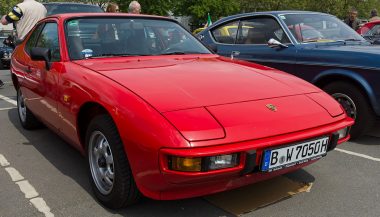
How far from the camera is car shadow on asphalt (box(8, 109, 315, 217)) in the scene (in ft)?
8.91

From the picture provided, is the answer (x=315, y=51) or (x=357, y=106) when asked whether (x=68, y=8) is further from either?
(x=357, y=106)

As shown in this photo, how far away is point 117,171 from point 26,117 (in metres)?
2.70

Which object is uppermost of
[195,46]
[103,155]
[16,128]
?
[195,46]

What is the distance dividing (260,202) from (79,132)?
1.46 meters

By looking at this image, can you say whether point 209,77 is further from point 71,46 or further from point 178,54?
point 71,46

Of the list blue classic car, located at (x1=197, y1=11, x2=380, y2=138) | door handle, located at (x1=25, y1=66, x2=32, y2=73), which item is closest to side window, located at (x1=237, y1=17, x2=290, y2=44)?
blue classic car, located at (x1=197, y1=11, x2=380, y2=138)

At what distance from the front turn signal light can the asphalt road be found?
27.1 inches

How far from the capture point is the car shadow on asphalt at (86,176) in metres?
2.71

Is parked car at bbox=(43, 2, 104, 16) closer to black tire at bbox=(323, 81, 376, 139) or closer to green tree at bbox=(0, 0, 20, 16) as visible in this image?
black tire at bbox=(323, 81, 376, 139)

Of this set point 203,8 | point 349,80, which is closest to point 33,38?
point 349,80

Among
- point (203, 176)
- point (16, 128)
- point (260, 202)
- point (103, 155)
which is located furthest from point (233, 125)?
point (16, 128)

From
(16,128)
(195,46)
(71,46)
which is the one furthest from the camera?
(16,128)

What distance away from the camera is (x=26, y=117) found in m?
4.70

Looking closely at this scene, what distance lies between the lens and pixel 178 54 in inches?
144
